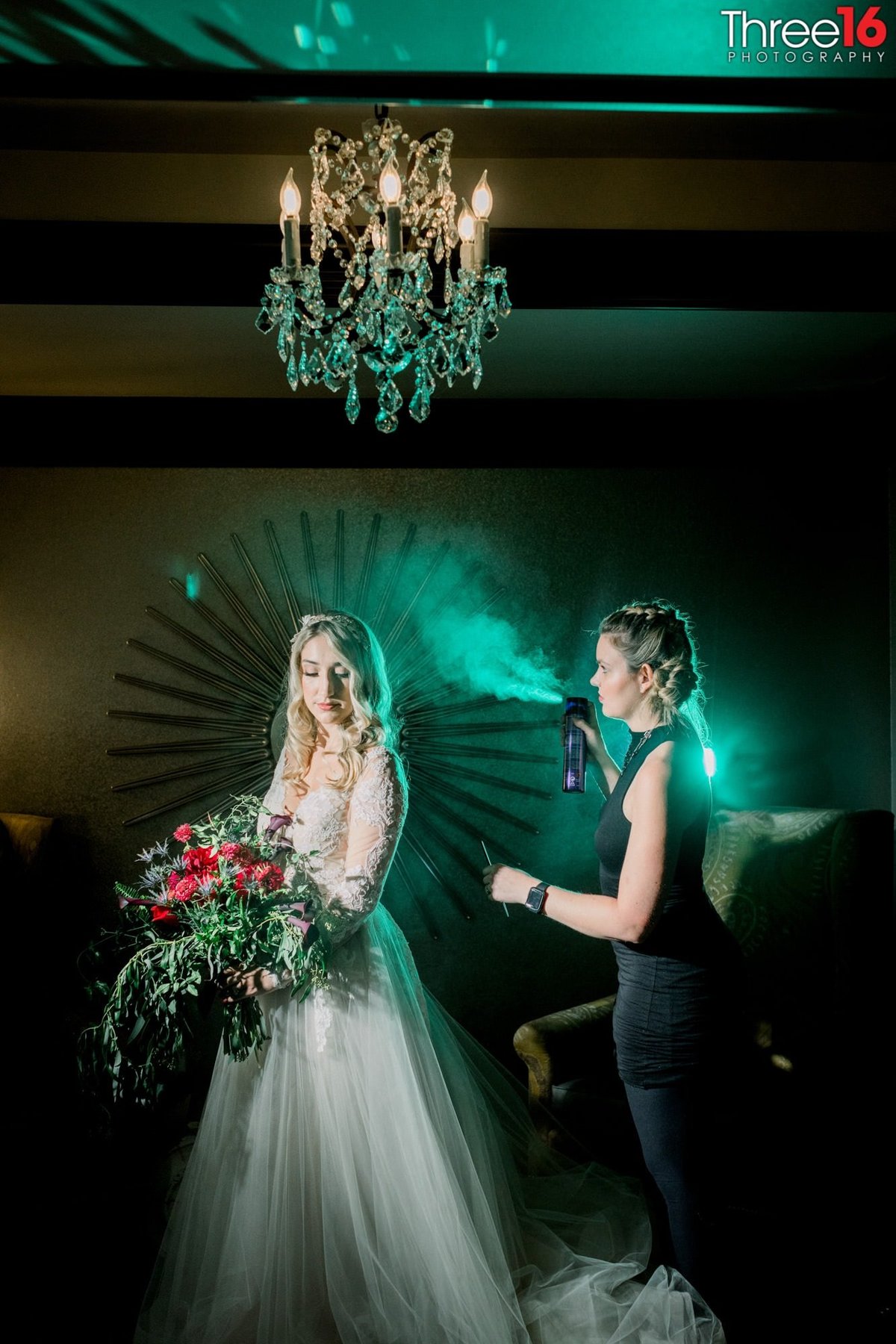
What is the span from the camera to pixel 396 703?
357 cm

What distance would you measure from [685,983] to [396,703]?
6.17ft

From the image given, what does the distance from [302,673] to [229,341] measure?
126 cm

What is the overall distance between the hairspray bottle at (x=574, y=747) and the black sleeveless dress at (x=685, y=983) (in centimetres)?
56

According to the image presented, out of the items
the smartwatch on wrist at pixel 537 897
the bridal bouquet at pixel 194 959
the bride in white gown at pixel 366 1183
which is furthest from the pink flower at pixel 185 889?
the smartwatch on wrist at pixel 537 897

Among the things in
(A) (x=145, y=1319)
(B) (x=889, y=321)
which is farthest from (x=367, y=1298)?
(B) (x=889, y=321)

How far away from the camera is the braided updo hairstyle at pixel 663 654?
202 cm

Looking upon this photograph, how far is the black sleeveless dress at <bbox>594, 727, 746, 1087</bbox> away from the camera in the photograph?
190 cm

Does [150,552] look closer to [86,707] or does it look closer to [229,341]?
→ [86,707]

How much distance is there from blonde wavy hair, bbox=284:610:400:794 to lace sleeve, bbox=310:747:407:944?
101 millimetres

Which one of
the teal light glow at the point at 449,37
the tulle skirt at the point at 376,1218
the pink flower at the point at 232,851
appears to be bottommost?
the tulle skirt at the point at 376,1218

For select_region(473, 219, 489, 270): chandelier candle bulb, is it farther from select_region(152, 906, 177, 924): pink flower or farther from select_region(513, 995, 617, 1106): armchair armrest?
select_region(513, 995, 617, 1106): armchair armrest

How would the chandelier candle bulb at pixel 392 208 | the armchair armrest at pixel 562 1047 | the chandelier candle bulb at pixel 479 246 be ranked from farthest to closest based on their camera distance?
1. the armchair armrest at pixel 562 1047
2. the chandelier candle bulb at pixel 479 246
3. the chandelier candle bulb at pixel 392 208

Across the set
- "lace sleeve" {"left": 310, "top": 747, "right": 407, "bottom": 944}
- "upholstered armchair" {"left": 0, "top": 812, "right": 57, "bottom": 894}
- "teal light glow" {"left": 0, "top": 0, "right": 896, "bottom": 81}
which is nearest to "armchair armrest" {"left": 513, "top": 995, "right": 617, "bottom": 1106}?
"lace sleeve" {"left": 310, "top": 747, "right": 407, "bottom": 944}

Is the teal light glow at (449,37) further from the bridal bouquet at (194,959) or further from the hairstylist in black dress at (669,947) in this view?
the bridal bouquet at (194,959)
